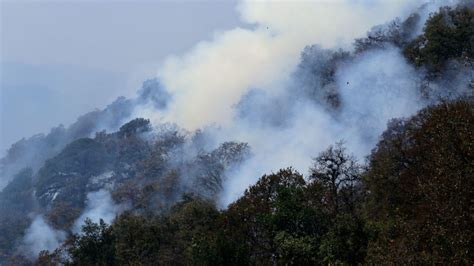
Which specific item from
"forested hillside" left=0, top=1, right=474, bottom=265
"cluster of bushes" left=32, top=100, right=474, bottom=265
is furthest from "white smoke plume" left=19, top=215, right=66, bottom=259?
"cluster of bushes" left=32, top=100, right=474, bottom=265

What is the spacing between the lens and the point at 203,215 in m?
50.9

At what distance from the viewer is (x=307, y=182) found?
47.5m

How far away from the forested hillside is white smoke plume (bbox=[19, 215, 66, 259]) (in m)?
0.43

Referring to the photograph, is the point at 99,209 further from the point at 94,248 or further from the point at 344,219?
the point at 344,219

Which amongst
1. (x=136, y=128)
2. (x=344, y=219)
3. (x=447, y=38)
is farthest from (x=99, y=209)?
(x=344, y=219)

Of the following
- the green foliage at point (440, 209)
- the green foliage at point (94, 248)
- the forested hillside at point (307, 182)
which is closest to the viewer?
the green foliage at point (440, 209)

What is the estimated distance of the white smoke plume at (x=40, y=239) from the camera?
102375 millimetres

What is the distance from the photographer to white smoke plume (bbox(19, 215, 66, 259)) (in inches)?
4031

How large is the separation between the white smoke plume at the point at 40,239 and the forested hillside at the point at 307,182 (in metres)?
0.43

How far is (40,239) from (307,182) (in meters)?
A: 76.8

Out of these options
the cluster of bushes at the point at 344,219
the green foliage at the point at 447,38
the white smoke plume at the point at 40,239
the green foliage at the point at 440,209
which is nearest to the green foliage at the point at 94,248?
the cluster of bushes at the point at 344,219

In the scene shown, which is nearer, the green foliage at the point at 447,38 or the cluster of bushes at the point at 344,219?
the cluster of bushes at the point at 344,219

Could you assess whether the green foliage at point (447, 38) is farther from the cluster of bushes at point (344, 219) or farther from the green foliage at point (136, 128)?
the green foliage at point (136, 128)

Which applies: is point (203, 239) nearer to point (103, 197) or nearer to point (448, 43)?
point (448, 43)
